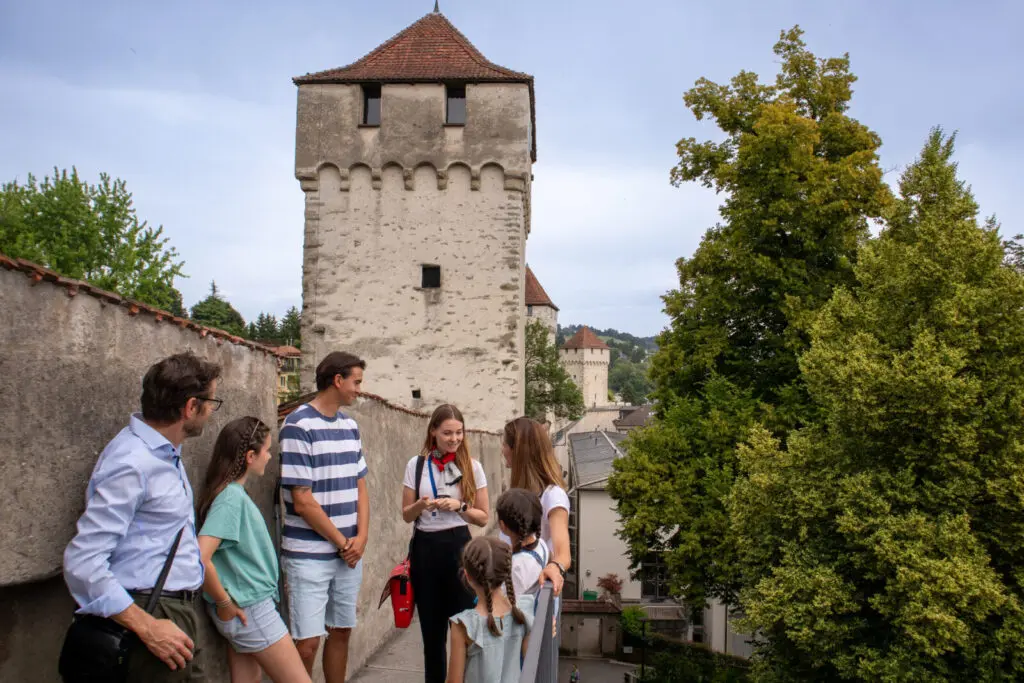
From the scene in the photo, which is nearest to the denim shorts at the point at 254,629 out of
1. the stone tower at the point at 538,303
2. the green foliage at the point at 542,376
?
the green foliage at the point at 542,376

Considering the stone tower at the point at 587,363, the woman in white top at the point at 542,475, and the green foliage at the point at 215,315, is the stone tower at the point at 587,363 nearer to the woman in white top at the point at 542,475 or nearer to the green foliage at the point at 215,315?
the green foliage at the point at 215,315

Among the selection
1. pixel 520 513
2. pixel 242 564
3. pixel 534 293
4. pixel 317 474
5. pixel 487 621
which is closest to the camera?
pixel 242 564

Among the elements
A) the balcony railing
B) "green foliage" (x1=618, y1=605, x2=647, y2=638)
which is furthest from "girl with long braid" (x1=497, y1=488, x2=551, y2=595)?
"green foliage" (x1=618, y1=605, x2=647, y2=638)

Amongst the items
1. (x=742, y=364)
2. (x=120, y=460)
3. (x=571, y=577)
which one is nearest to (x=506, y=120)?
(x=742, y=364)

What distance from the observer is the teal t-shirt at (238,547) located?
3.27 metres

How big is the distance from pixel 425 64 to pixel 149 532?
1671cm

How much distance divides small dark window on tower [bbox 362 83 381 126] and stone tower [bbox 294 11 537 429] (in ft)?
0.28

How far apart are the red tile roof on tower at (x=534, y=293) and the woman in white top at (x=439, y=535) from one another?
54755mm

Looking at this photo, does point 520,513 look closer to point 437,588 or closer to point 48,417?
point 437,588

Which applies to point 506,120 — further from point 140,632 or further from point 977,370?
point 140,632

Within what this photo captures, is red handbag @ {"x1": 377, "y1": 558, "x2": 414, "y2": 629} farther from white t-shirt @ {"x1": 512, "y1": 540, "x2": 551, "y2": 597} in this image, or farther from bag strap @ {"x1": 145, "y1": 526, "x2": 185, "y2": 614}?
bag strap @ {"x1": 145, "y1": 526, "x2": 185, "y2": 614}

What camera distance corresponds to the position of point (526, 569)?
12.8ft

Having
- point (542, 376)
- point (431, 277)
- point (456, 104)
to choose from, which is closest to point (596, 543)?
point (542, 376)

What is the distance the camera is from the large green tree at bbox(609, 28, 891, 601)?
1599 cm
